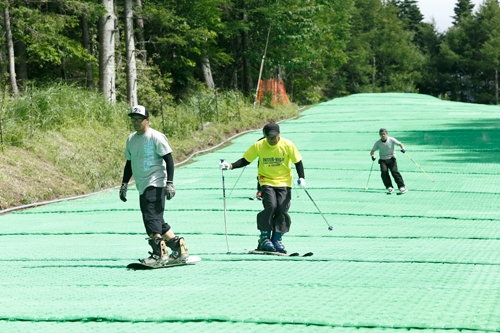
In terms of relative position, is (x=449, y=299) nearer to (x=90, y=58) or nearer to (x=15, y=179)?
(x=15, y=179)

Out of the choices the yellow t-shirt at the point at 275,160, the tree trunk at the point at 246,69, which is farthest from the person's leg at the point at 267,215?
the tree trunk at the point at 246,69

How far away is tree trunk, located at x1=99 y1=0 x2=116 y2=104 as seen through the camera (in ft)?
76.6

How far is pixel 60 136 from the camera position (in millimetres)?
19625

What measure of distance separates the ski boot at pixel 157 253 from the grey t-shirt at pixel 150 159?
20.0 inches

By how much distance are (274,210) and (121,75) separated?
2197 cm

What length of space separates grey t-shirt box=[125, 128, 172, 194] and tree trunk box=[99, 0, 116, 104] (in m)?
15.7

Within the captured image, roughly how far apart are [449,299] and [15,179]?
11789mm

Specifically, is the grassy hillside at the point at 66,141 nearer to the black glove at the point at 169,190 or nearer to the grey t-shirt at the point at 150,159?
the grey t-shirt at the point at 150,159

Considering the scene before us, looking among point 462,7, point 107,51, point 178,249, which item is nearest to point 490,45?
point 462,7

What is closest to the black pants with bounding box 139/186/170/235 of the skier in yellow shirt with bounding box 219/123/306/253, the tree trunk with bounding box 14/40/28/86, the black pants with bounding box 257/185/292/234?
the skier in yellow shirt with bounding box 219/123/306/253

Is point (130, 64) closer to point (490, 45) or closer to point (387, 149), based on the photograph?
point (387, 149)

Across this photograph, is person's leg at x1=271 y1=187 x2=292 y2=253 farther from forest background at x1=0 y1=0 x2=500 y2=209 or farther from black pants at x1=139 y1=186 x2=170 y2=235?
forest background at x1=0 y1=0 x2=500 y2=209

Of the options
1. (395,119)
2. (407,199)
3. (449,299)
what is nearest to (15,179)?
(407,199)

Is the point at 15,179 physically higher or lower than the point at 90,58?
lower
